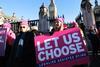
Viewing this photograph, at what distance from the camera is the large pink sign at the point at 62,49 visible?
515 centimetres

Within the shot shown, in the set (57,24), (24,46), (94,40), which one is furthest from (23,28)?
(94,40)

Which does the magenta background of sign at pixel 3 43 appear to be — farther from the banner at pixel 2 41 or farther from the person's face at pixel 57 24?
the person's face at pixel 57 24

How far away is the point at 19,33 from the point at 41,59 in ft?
2.47

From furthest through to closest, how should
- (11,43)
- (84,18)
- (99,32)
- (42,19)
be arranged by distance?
(42,19) → (84,18) → (99,32) → (11,43)

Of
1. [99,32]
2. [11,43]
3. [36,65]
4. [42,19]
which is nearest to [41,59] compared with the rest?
[36,65]

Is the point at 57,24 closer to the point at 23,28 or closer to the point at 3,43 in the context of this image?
the point at 23,28

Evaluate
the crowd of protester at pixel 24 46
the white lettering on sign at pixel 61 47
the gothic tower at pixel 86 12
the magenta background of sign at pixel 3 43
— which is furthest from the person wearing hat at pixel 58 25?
the gothic tower at pixel 86 12

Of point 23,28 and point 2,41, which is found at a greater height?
point 23,28

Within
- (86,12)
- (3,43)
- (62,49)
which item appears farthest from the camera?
(86,12)

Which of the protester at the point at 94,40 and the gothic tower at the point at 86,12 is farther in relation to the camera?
the gothic tower at the point at 86,12

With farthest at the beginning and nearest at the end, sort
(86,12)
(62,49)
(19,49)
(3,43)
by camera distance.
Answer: (86,12) < (3,43) < (19,49) < (62,49)

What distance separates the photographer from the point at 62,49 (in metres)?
5.24

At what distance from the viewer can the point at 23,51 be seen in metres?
5.39

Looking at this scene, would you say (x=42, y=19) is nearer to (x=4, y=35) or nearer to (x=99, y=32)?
(x=99, y=32)
